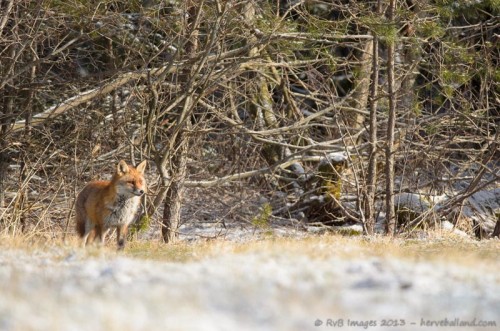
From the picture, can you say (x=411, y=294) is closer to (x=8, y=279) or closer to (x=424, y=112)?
(x=8, y=279)

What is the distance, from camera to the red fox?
460 inches

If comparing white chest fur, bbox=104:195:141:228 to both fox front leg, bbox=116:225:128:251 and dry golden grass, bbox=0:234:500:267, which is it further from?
dry golden grass, bbox=0:234:500:267

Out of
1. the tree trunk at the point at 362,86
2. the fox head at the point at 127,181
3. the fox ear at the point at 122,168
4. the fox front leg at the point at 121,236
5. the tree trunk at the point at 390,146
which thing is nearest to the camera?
the fox front leg at the point at 121,236

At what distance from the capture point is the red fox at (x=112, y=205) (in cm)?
1168

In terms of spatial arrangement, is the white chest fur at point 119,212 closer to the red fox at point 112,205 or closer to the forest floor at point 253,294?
the red fox at point 112,205

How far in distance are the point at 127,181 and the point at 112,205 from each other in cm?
44

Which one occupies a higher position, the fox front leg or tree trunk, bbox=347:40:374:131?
tree trunk, bbox=347:40:374:131

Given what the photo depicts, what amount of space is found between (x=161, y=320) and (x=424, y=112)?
1656cm

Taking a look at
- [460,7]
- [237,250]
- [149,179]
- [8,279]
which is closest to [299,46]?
[460,7]

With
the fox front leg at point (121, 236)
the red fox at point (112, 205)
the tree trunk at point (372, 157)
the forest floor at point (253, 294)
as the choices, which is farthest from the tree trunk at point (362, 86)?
the forest floor at point (253, 294)

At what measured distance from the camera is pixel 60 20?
15133mm

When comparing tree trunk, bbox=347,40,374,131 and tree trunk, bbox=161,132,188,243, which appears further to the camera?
tree trunk, bbox=347,40,374,131

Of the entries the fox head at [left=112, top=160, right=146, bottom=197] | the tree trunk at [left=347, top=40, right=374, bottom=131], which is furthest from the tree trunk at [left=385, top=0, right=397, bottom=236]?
the fox head at [left=112, top=160, right=146, bottom=197]

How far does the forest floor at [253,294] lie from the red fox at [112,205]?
3.59 metres
